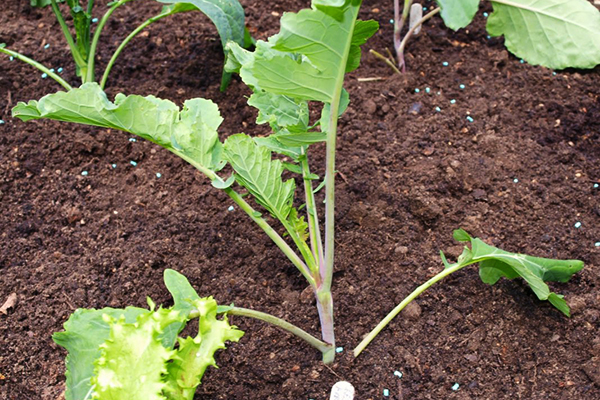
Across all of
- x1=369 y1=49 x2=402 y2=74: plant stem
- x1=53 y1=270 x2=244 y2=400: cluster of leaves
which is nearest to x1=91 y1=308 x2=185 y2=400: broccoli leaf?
x1=53 y1=270 x2=244 y2=400: cluster of leaves

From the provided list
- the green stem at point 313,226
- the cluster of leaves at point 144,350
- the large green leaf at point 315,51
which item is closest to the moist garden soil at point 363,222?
the green stem at point 313,226

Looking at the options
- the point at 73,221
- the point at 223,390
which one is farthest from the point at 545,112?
the point at 73,221

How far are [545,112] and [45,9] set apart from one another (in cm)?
198

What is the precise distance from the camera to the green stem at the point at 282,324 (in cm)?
128

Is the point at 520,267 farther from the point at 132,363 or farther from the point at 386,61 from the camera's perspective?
the point at 386,61

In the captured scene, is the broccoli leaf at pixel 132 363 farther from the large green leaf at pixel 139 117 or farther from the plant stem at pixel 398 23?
the plant stem at pixel 398 23

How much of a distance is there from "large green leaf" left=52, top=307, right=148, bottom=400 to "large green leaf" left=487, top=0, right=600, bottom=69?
1075 millimetres

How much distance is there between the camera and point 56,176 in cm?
190

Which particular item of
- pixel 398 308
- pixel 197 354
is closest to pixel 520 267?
pixel 398 308

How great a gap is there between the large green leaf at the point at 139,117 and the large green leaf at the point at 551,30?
0.78 m

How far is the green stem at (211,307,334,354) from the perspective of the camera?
1275 mm

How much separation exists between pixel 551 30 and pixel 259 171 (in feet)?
2.52

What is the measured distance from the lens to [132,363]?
1.01m

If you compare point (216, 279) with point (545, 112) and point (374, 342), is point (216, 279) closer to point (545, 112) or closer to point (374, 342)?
point (374, 342)
